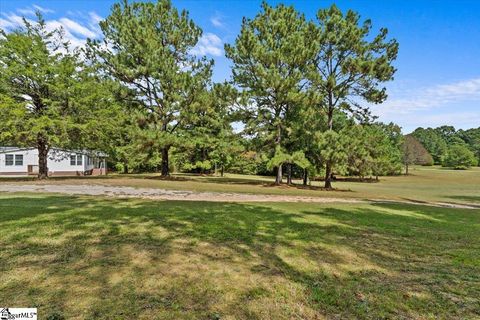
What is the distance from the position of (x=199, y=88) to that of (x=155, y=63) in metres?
4.19

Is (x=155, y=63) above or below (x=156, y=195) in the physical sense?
above

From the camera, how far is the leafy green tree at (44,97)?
699 inches

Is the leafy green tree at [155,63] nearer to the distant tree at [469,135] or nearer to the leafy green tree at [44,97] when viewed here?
the leafy green tree at [44,97]

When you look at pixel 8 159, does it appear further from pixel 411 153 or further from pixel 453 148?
pixel 453 148

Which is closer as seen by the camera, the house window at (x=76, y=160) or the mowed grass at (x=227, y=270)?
the mowed grass at (x=227, y=270)

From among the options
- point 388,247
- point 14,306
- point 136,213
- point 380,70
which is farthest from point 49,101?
point 380,70

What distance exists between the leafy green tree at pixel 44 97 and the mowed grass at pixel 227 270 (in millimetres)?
13356

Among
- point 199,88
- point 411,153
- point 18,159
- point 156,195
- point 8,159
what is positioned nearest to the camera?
point 156,195

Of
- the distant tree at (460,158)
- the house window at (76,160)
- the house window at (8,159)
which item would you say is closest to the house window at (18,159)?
the house window at (8,159)

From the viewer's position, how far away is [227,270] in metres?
4.07

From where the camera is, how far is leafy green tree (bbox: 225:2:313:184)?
71.6 feet

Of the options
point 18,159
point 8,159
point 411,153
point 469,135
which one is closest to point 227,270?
point 8,159

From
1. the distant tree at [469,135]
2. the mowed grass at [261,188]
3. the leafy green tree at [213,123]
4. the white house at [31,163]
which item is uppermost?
the distant tree at [469,135]

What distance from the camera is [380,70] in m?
21.9
